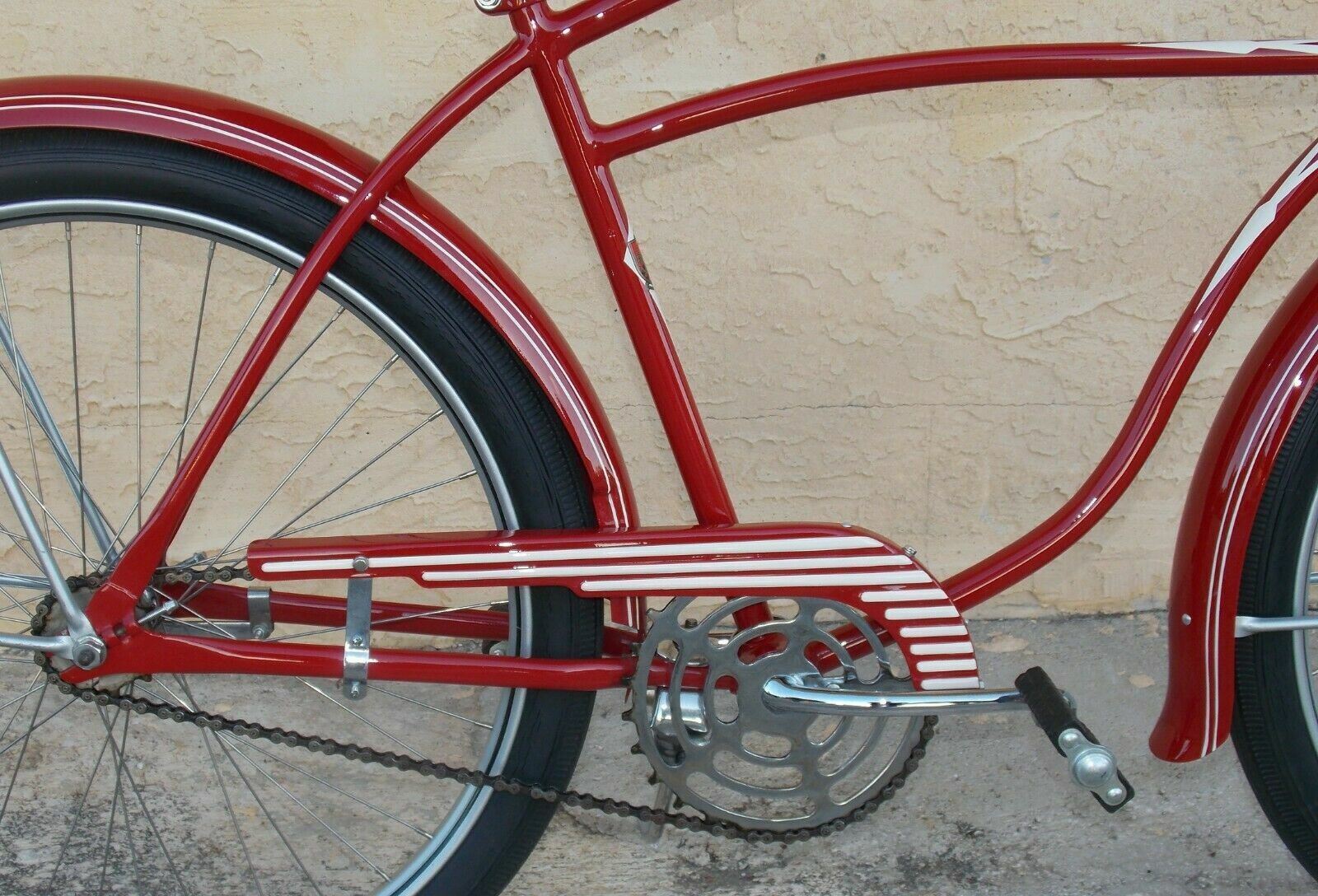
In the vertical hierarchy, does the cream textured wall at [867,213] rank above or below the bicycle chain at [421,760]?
above

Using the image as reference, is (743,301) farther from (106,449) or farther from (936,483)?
(106,449)

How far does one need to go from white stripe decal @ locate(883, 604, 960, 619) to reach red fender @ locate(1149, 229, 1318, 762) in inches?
11.6

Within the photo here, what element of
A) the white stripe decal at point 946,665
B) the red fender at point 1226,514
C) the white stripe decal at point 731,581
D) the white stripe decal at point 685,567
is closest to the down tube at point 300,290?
the white stripe decal at point 685,567

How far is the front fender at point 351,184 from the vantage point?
115 centimetres

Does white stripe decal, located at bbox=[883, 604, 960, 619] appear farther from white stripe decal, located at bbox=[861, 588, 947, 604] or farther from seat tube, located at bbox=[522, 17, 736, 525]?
seat tube, located at bbox=[522, 17, 736, 525]

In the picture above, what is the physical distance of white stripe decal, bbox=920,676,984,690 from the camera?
4.13 ft

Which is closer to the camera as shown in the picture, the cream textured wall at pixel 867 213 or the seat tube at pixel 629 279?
the seat tube at pixel 629 279

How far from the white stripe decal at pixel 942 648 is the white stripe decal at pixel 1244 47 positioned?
0.65 m

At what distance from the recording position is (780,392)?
201 cm

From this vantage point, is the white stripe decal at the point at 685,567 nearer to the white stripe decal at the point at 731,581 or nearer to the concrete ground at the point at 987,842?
the white stripe decal at the point at 731,581

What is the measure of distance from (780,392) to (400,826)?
0.93 m

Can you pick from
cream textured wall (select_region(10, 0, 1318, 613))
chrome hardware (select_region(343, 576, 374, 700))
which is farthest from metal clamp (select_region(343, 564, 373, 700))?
cream textured wall (select_region(10, 0, 1318, 613))

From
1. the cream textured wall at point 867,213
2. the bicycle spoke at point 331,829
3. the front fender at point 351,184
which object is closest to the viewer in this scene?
the front fender at point 351,184

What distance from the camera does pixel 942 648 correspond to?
4.08 ft
